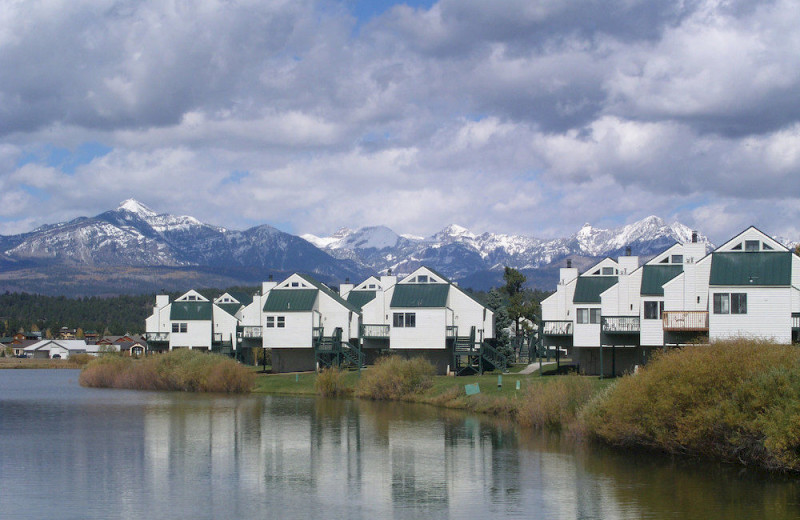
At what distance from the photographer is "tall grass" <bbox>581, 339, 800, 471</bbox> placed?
108 feet

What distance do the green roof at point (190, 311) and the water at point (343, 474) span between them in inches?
1572

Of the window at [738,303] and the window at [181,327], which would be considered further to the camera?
the window at [181,327]

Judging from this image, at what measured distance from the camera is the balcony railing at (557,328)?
68.5 metres

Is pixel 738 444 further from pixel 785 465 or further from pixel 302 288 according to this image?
pixel 302 288

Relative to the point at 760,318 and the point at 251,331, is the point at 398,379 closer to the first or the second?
the point at 760,318

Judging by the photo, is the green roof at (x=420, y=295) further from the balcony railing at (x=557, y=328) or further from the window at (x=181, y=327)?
the window at (x=181, y=327)

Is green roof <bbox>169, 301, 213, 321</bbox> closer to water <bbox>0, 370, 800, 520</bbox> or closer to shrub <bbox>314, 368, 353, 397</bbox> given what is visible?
shrub <bbox>314, 368, 353, 397</bbox>

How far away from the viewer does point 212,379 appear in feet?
239

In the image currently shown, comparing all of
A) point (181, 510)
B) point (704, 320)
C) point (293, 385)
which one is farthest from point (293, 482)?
point (293, 385)

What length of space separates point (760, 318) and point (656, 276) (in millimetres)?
10232

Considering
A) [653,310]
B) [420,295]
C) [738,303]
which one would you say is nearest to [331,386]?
[420,295]

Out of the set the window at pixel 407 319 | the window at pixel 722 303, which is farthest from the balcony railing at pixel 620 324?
→ the window at pixel 407 319

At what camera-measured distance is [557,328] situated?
68.9 meters

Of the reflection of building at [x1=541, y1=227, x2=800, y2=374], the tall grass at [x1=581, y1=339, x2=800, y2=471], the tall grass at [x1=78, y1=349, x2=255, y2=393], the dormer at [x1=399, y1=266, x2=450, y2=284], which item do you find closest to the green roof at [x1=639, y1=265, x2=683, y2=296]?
the reflection of building at [x1=541, y1=227, x2=800, y2=374]
